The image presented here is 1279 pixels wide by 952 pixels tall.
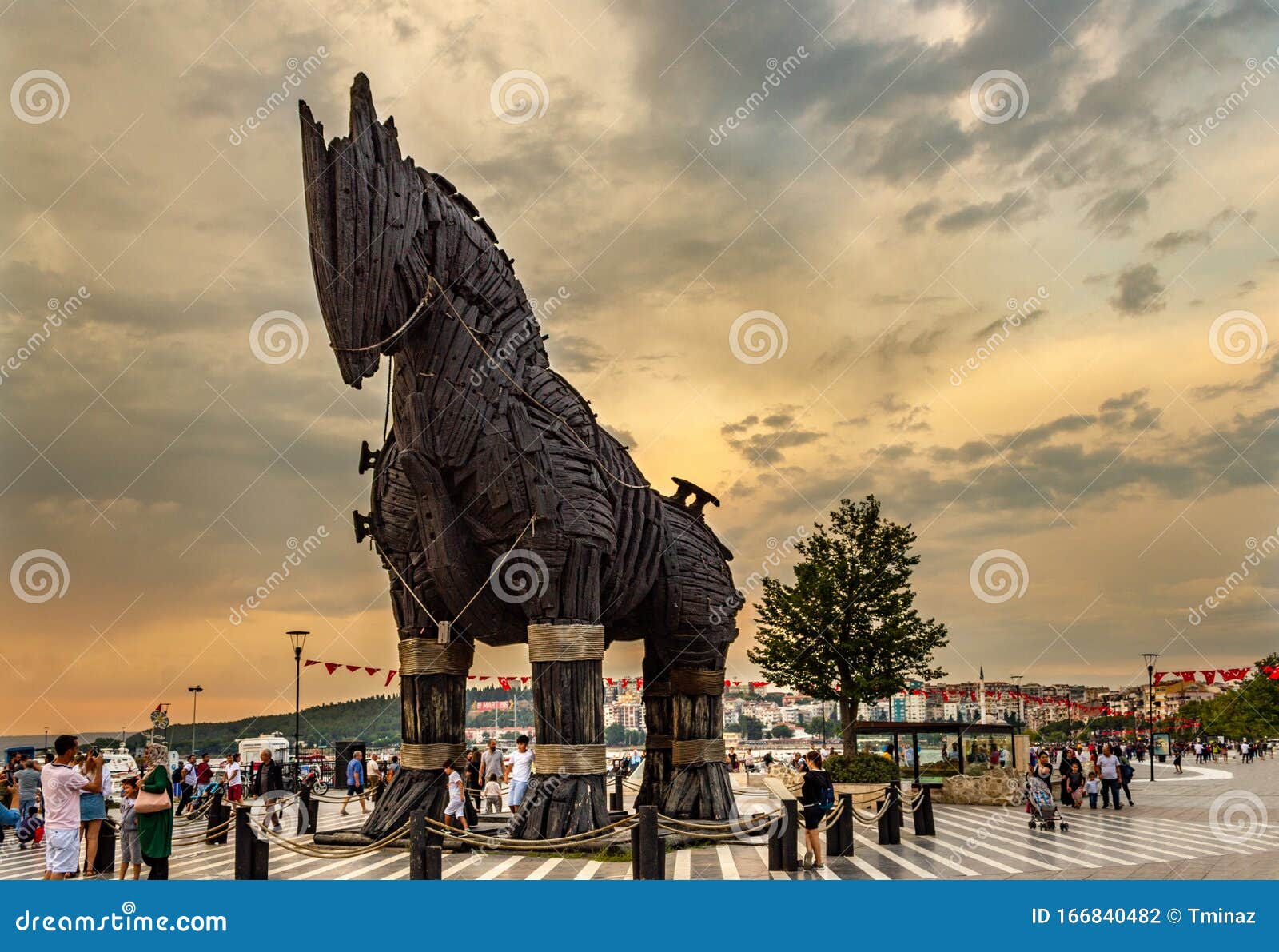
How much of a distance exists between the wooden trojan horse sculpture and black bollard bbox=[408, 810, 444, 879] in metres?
2.13

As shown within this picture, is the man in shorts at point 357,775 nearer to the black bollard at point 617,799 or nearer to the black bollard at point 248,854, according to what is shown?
the black bollard at point 617,799

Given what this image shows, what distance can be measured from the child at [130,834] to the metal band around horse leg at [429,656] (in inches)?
126

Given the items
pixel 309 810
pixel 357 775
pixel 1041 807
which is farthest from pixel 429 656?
pixel 357 775

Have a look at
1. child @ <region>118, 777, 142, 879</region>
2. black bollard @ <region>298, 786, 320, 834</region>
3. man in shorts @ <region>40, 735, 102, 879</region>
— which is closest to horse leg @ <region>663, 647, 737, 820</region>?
black bollard @ <region>298, 786, 320, 834</region>

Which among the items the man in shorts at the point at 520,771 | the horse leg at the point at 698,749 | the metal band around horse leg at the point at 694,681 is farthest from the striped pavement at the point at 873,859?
the metal band around horse leg at the point at 694,681

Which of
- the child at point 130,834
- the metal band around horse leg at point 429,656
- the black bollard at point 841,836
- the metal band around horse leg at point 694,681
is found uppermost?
the metal band around horse leg at point 429,656

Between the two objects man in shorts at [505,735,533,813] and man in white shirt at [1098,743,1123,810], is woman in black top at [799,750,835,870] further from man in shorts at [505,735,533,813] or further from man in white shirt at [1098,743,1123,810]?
man in white shirt at [1098,743,1123,810]

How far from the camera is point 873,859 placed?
1336cm

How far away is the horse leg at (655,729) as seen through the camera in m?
16.3

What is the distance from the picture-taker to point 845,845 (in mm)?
13586

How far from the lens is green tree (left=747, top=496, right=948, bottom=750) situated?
3030 centimetres
